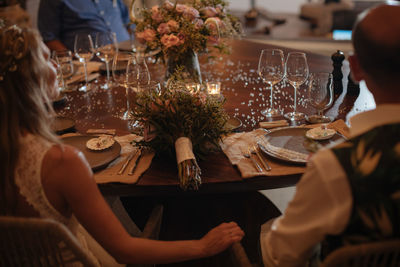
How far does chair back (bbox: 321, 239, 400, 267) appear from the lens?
0.72 meters

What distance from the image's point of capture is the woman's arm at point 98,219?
3.18 feet

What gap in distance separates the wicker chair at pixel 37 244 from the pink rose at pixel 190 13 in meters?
1.27

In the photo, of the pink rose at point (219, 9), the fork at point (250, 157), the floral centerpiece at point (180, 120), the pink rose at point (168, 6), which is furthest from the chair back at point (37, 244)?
the pink rose at point (219, 9)

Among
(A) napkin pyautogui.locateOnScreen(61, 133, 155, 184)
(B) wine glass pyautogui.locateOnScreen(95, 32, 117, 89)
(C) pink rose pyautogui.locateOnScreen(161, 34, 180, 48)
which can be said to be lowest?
(A) napkin pyautogui.locateOnScreen(61, 133, 155, 184)

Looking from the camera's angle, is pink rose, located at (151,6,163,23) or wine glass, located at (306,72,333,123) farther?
pink rose, located at (151,6,163,23)

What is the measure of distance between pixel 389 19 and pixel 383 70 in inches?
3.8

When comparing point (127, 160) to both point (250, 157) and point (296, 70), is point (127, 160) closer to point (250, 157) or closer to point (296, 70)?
point (250, 157)

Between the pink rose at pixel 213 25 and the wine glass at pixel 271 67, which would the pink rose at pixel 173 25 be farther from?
the wine glass at pixel 271 67

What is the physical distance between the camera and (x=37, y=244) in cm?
91

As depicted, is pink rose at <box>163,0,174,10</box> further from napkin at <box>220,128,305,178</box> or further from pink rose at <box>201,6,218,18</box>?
napkin at <box>220,128,305,178</box>

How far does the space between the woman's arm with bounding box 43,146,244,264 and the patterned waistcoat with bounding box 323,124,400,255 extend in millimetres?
491

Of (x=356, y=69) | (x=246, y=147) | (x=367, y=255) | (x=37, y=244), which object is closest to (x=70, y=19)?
(x=246, y=147)

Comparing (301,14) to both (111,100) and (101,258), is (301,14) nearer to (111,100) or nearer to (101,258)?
(111,100)

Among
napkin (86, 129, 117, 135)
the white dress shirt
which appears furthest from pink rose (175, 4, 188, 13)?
the white dress shirt
